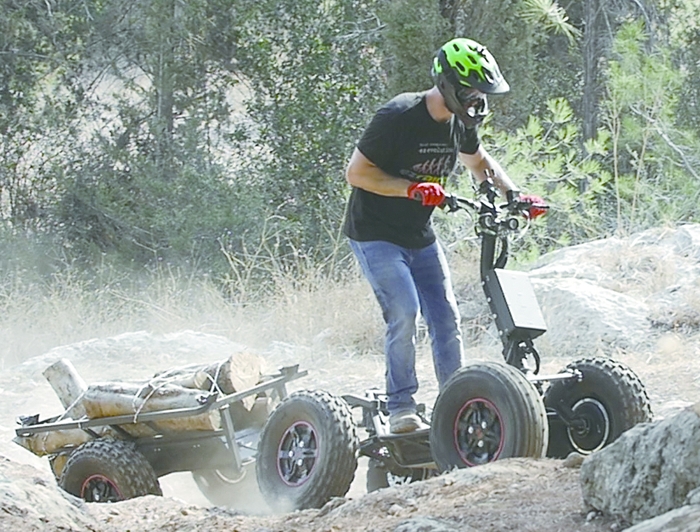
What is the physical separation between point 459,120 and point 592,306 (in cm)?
419

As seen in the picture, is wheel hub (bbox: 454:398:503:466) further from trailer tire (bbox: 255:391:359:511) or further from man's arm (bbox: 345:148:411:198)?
man's arm (bbox: 345:148:411:198)

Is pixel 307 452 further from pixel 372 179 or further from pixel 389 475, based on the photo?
pixel 372 179

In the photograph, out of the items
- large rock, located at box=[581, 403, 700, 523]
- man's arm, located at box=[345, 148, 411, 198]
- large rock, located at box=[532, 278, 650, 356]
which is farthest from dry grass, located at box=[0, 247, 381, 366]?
large rock, located at box=[581, 403, 700, 523]

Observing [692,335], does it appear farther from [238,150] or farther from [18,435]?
[238,150]

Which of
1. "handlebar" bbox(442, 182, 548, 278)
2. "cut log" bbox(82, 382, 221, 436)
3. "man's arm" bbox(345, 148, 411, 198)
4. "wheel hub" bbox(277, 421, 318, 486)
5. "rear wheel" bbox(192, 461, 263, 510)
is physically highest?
"man's arm" bbox(345, 148, 411, 198)

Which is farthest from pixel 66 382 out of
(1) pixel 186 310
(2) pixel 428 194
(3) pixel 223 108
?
(3) pixel 223 108

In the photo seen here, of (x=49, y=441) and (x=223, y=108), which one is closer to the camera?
(x=49, y=441)

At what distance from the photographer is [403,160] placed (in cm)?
556

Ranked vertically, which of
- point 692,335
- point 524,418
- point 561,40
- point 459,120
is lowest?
point 692,335

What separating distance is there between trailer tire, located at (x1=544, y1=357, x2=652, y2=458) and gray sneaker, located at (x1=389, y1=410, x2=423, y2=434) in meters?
0.64

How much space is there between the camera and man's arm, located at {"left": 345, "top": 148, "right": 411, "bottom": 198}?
537 centimetres

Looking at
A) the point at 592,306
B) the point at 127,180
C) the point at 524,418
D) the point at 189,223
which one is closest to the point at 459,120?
the point at 524,418

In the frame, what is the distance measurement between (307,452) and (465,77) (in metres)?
1.88

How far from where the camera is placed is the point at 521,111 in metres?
16.1
